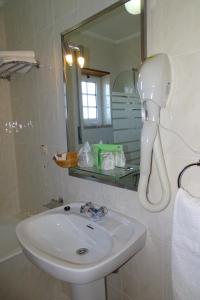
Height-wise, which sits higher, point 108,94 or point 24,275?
point 108,94

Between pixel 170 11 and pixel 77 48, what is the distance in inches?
25.3

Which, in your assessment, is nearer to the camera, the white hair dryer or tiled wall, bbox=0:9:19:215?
the white hair dryer

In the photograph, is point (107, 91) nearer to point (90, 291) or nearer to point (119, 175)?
point (119, 175)

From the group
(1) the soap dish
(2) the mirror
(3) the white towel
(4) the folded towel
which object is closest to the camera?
(3) the white towel

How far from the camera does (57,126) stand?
1.49m

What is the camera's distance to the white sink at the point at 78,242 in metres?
0.80

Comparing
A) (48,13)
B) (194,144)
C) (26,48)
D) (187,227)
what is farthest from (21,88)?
(187,227)

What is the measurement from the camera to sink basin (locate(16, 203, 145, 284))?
0.80 metres

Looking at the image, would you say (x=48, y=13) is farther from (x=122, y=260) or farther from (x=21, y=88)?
(x=122, y=260)

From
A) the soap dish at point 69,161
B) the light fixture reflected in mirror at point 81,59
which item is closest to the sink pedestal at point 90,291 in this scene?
the soap dish at point 69,161

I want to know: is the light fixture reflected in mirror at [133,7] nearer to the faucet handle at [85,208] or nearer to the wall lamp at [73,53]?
the wall lamp at [73,53]

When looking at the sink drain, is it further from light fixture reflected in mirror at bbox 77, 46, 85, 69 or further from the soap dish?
light fixture reflected in mirror at bbox 77, 46, 85, 69

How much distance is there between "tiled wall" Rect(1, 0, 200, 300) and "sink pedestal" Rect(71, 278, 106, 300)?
0.20 m

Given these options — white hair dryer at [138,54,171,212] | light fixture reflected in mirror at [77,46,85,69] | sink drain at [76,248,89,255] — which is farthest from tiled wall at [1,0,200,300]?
sink drain at [76,248,89,255]
